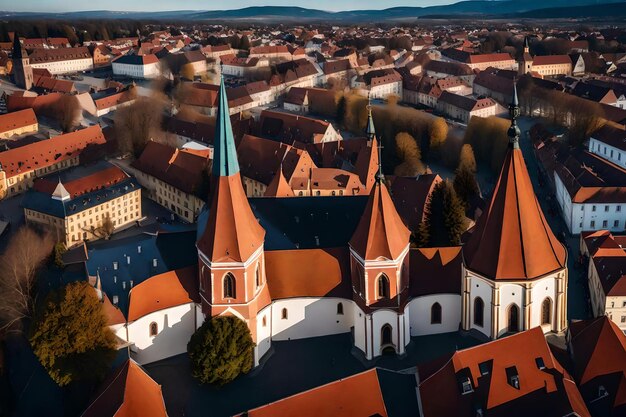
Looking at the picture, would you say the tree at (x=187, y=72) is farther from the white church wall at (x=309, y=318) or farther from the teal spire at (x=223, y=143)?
the teal spire at (x=223, y=143)

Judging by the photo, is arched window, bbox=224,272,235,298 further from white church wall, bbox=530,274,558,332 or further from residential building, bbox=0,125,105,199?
residential building, bbox=0,125,105,199

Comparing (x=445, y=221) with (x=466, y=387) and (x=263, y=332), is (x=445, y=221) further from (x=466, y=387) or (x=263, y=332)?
(x=466, y=387)

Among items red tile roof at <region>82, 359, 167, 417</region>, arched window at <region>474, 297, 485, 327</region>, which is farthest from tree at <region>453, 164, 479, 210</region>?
red tile roof at <region>82, 359, 167, 417</region>

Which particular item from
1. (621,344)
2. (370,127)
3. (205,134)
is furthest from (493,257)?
(205,134)

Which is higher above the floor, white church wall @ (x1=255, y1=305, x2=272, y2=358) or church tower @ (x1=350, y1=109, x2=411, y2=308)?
church tower @ (x1=350, y1=109, x2=411, y2=308)

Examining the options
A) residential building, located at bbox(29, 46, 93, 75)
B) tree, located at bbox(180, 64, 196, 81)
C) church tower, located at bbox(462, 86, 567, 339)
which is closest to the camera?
church tower, located at bbox(462, 86, 567, 339)

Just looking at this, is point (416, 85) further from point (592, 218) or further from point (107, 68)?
point (107, 68)
